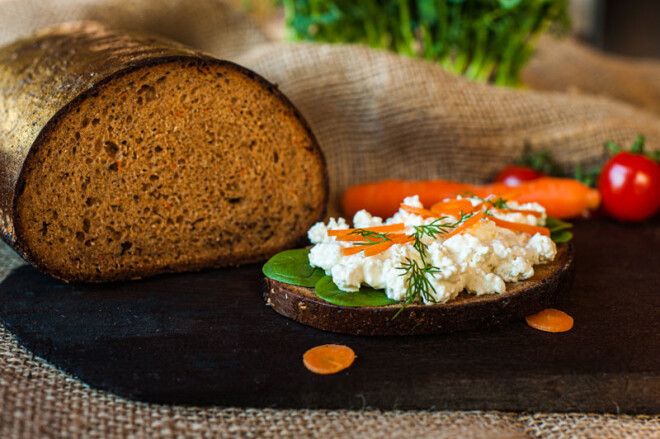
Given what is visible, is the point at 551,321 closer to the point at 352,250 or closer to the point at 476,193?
the point at 352,250

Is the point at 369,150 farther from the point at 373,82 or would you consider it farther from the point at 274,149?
the point at 274,149

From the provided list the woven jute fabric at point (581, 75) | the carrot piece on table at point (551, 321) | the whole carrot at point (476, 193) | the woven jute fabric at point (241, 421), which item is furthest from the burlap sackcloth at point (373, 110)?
the woven jute fabric at point (581, 75)

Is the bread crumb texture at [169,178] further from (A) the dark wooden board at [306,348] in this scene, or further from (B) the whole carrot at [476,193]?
(B) the whole carrot at [476,193]

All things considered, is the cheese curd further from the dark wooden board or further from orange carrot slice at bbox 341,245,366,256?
the dark wooden board

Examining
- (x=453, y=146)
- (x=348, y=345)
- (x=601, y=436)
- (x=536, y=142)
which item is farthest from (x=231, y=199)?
(x=536, y=142)

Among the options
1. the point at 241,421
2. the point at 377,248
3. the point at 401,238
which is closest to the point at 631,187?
the point at 401,238
